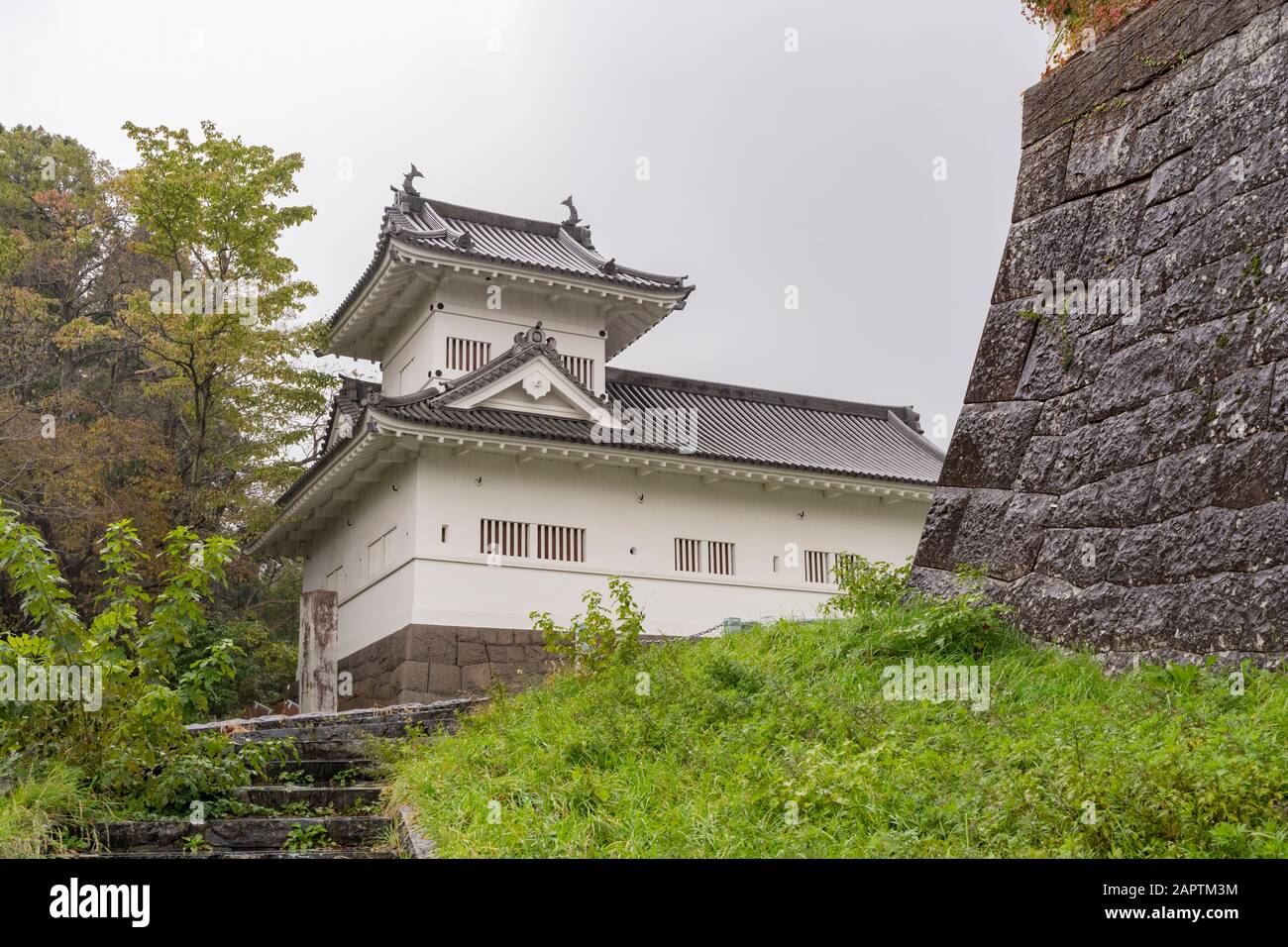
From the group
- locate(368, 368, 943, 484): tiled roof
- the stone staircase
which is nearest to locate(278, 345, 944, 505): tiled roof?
locate(368, 368, 943, 484): tiled roof

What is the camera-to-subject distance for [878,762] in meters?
6.12

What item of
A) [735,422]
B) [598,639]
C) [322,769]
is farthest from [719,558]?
[322,769]

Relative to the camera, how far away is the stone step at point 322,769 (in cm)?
927

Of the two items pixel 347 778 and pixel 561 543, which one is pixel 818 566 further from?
pixel 347 778

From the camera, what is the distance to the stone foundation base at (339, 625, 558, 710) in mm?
17422

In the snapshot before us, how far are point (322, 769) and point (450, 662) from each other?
8287 mm

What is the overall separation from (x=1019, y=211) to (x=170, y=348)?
16181 mm

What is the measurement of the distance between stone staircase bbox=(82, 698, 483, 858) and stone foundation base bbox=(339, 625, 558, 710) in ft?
20.2

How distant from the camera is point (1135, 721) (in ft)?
20.7

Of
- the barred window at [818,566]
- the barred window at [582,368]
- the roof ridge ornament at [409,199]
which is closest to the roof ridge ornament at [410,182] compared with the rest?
the roof ridge ornament at [409,199]

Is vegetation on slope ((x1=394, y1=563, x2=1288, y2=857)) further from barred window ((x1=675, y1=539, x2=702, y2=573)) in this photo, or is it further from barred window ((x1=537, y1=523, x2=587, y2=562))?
barred window ((x1=675, y1=539, x2=702, y2=573))

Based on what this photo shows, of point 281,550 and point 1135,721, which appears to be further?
point 281,550
